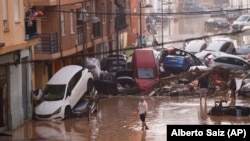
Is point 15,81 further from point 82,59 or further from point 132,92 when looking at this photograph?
point 82,59

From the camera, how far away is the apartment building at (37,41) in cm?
2906

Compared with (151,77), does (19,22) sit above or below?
above

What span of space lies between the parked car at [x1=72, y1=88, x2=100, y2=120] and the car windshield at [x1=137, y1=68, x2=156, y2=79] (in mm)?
6366

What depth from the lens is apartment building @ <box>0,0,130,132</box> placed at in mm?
29062

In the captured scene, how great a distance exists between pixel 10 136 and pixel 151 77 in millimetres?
13059

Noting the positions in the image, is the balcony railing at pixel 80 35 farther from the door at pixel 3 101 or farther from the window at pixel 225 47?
the door at pixel 3 101

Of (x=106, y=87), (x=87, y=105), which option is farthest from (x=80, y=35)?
(x=87, y=105)

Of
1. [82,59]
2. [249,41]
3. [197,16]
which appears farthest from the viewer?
[197,16]

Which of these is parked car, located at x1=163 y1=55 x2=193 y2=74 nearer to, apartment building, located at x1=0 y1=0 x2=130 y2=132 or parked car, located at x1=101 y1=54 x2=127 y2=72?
parked car, located at x1=101 y1=54 x2=127 y2=72

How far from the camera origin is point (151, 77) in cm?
3956

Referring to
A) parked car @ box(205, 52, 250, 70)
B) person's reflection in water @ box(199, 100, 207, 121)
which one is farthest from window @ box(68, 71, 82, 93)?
parked car @ box(205, 52, 250, 70)

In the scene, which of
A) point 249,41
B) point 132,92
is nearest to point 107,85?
point 132,92

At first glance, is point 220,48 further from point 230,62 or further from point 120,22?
point 120,22

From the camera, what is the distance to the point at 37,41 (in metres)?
32.5
